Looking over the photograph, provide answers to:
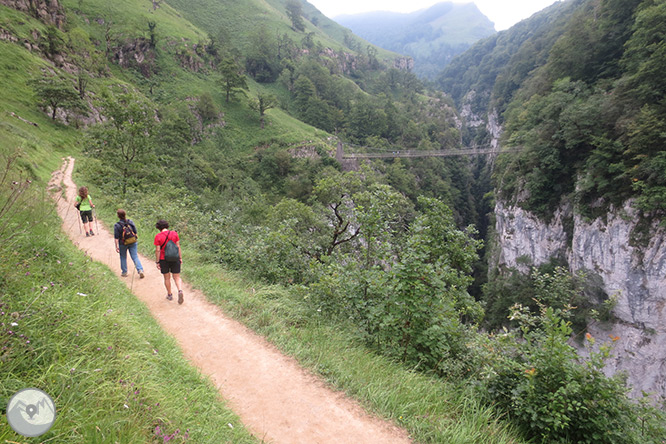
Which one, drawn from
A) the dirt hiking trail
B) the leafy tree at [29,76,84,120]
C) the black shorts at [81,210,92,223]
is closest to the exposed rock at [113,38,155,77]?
the leafy tree at [29,76,84,120]

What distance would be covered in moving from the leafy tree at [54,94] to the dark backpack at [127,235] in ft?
85.8

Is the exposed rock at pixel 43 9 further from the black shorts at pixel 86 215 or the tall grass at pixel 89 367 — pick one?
the tall grass at pixel 89 367

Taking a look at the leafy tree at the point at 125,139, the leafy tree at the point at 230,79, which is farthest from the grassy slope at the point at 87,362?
the leafy tree at the point at 230,79

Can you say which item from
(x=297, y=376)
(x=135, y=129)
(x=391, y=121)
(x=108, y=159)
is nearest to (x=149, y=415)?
(x=297, y=376)

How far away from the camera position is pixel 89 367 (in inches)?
85.2

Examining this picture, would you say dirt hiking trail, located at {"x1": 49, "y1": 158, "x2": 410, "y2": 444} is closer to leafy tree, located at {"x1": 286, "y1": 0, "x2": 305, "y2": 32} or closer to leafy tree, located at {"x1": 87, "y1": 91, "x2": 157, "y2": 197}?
leafy tree, located at {"x1": 87, "y1": 91, "x2": 157, "y2": 197}

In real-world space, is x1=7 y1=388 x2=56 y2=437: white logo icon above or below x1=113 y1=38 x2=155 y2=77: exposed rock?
below

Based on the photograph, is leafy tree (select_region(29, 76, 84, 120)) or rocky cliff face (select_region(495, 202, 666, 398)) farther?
leafy tree (select_region(29, 76, 84, 120))

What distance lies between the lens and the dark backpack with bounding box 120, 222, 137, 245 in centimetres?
569

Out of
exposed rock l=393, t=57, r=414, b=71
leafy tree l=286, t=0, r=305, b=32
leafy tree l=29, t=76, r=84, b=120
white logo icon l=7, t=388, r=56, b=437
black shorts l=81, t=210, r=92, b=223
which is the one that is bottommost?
black shorts l=81, t=210, r=92, b=223

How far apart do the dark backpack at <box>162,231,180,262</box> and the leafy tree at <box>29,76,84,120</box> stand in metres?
27.5

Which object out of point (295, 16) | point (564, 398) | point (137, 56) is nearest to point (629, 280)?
point (564, 398)

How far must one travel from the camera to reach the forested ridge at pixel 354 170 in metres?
3.76

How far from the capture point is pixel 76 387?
1.94 m
